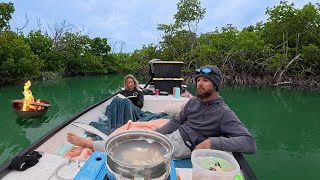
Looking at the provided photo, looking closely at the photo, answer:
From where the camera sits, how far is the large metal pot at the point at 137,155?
0.92 meters

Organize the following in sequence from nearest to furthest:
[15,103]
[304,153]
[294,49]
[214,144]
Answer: [214,144]
[304,153]
[15,103]
[294,49]

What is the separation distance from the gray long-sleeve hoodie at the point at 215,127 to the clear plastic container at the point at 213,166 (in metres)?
0.42

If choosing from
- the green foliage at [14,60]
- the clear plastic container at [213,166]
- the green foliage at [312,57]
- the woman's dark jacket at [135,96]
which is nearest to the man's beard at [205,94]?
the clear plastic container at [213,166]

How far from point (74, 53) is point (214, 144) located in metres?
28.8

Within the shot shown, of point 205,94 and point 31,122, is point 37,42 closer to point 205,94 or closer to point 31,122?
point 31,122

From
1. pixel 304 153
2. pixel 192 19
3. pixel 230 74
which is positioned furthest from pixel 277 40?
pixel 304 153

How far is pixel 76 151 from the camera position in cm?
209

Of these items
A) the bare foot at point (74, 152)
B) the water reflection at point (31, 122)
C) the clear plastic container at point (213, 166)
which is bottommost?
the water reflection at point (31, 122)

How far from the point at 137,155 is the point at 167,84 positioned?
5230 millimetres

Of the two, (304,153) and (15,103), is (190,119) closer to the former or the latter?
(304,153)

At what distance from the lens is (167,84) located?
6266mm

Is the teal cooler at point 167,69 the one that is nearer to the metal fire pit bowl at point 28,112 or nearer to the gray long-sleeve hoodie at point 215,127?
the metal fire pit bowl at point 28,112

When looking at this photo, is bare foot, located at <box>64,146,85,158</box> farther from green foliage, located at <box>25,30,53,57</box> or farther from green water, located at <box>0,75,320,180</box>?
green foliage, located at <box>25,30,53,57</box>

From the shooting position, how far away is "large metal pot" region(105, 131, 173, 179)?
0.92 m
